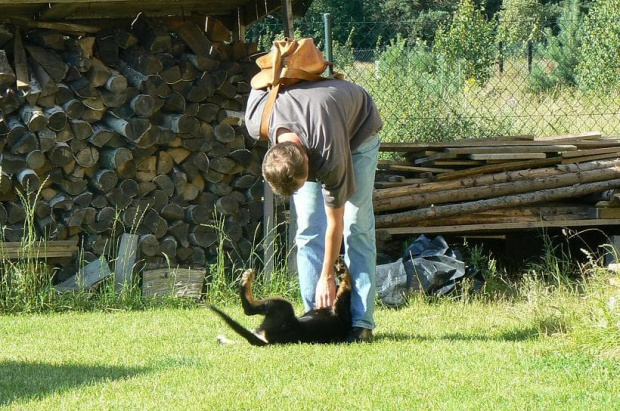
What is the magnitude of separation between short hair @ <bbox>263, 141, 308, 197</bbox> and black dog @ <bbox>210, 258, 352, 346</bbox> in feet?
Answer: 2.99

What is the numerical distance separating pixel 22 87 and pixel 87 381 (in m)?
3.05

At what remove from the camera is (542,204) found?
8375mm

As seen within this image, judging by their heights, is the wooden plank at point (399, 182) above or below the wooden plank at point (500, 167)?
below

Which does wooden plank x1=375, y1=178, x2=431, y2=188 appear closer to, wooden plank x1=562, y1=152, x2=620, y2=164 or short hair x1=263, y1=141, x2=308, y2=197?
wooden plank x1=562, y1=152, x2=620, y2=164

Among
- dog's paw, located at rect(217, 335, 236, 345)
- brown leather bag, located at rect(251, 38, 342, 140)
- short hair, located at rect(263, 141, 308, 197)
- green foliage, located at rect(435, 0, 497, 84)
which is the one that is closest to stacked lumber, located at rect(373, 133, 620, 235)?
dog's paw, located at rect(217, 335, 236, 345)

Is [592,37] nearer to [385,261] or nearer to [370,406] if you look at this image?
[385,261]

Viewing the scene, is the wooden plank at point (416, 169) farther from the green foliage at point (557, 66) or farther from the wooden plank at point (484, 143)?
the green foliage at point (557, 66)

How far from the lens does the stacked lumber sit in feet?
26.2

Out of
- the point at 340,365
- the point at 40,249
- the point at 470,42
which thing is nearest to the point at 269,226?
the point at 40,249

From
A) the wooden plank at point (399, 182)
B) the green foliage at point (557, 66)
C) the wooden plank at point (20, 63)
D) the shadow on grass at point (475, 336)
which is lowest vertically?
the green foliage at point (557, 66)

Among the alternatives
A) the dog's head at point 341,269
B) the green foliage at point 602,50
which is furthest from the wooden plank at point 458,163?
the green foliage at point 602,50

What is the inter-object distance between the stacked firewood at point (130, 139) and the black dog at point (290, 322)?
2.17m

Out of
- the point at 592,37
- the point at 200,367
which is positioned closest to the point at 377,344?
the point at 200,367

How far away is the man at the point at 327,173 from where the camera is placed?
4559mm
